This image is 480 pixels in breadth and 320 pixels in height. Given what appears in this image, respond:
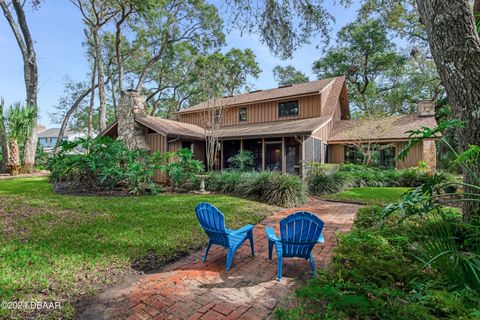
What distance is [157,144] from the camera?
43.1 ft

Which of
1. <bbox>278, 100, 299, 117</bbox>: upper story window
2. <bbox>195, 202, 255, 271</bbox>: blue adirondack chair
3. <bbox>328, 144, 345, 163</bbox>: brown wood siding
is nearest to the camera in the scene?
<bbox>195, 202, 255, 271</bbox>: blue adirondack chair

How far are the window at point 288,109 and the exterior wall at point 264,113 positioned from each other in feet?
0.75

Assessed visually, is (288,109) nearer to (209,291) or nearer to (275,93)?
(275,93)

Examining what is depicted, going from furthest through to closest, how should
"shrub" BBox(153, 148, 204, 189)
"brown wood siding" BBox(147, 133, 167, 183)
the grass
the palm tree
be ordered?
the palm tree < "brown wood siding" BBox(147, 133, 167, 183) < "shrub" BBox(153, 148, 204, 189) < the grass

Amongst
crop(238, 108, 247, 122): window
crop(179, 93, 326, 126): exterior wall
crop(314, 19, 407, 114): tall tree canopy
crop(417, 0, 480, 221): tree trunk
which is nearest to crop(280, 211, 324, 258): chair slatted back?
crop(417, 0, 480, 221): tree trunk

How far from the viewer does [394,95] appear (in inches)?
950

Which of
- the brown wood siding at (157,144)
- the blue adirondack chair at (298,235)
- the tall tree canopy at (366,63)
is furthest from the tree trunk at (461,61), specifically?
the tall tree canopy at (366,63)

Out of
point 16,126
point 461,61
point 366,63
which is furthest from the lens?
point 366,63

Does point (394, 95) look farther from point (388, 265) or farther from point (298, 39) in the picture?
point (388, 265)

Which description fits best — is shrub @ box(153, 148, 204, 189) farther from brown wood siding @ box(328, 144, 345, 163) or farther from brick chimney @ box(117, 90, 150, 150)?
brown wood siding @ box(328, 144, 345, 163)

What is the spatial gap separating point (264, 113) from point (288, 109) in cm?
175

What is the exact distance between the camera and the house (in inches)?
522

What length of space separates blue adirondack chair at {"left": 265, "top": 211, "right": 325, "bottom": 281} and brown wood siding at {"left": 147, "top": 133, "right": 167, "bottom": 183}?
10.2 metres

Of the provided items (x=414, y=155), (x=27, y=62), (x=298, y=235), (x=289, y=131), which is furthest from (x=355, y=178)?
(x=27, y=62)
